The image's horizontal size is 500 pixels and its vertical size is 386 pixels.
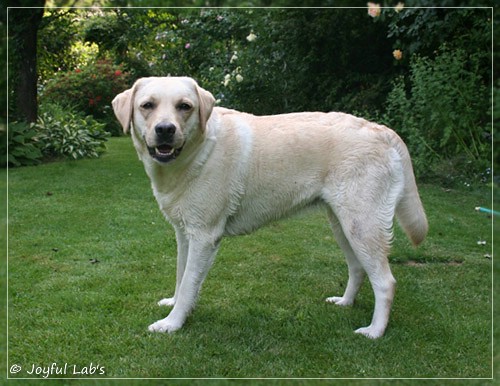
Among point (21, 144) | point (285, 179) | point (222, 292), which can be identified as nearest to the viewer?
point (21, 144)

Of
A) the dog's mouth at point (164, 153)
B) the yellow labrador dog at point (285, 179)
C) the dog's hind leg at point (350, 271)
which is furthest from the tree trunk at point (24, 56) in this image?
the dog's hind leg at point (350, 271)

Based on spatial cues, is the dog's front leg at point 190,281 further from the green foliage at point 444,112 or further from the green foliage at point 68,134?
the green foliage at point 444,112

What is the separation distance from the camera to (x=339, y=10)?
5.84 feet

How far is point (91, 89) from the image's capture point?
246 centimetres

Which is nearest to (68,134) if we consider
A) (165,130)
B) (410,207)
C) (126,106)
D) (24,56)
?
(126,106)

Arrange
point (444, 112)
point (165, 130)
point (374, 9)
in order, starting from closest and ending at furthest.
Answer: point (374, 9), point (165, 130), point (444, 112)

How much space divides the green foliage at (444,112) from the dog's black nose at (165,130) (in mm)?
994

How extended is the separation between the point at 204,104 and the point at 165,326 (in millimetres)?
1164

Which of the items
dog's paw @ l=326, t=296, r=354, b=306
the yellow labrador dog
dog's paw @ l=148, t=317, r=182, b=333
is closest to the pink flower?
the yellow labrador dog

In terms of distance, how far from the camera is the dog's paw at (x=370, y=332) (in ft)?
8.27

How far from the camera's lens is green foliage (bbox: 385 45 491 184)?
1.91 metres

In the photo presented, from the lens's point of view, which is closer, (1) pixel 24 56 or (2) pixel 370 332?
(1) pixel 24 56

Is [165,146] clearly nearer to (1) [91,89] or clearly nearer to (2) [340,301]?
(1) [91,89]

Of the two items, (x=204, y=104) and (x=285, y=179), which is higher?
(x=204, y=104)
